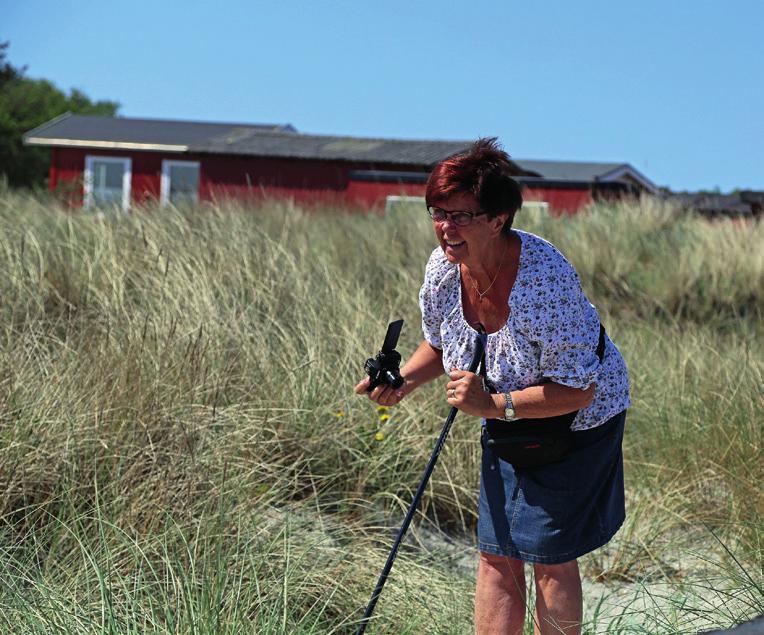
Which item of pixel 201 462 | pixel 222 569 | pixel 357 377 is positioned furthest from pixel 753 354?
pixel 222 569

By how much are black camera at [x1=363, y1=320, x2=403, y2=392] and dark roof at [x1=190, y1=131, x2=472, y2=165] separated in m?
21.7

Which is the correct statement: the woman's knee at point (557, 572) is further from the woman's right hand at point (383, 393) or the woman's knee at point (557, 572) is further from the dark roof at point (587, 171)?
the dark roof at point (587, 171)

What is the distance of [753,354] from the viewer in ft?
21.4

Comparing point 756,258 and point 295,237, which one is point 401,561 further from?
point 756,258

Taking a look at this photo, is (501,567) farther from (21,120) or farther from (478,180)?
(21,120)

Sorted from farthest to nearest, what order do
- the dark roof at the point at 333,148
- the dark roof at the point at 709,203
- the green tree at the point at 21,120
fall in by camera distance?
the green tree at the point at 21,120
the dark roof at the point at 333,148
the dark roof at the point at 709,203

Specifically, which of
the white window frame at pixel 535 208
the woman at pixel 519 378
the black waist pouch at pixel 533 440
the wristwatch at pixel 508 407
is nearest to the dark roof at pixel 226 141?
the white window frame at pixel 535 208

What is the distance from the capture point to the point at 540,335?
287 centimetres

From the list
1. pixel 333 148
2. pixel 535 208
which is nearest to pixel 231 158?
pixel 333 148

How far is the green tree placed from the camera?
40.7 meters

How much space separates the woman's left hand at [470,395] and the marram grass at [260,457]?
701 millimetres

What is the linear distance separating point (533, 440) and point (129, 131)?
30.6 meters

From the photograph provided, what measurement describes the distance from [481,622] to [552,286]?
100 cm

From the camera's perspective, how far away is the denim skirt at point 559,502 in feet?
9.96
